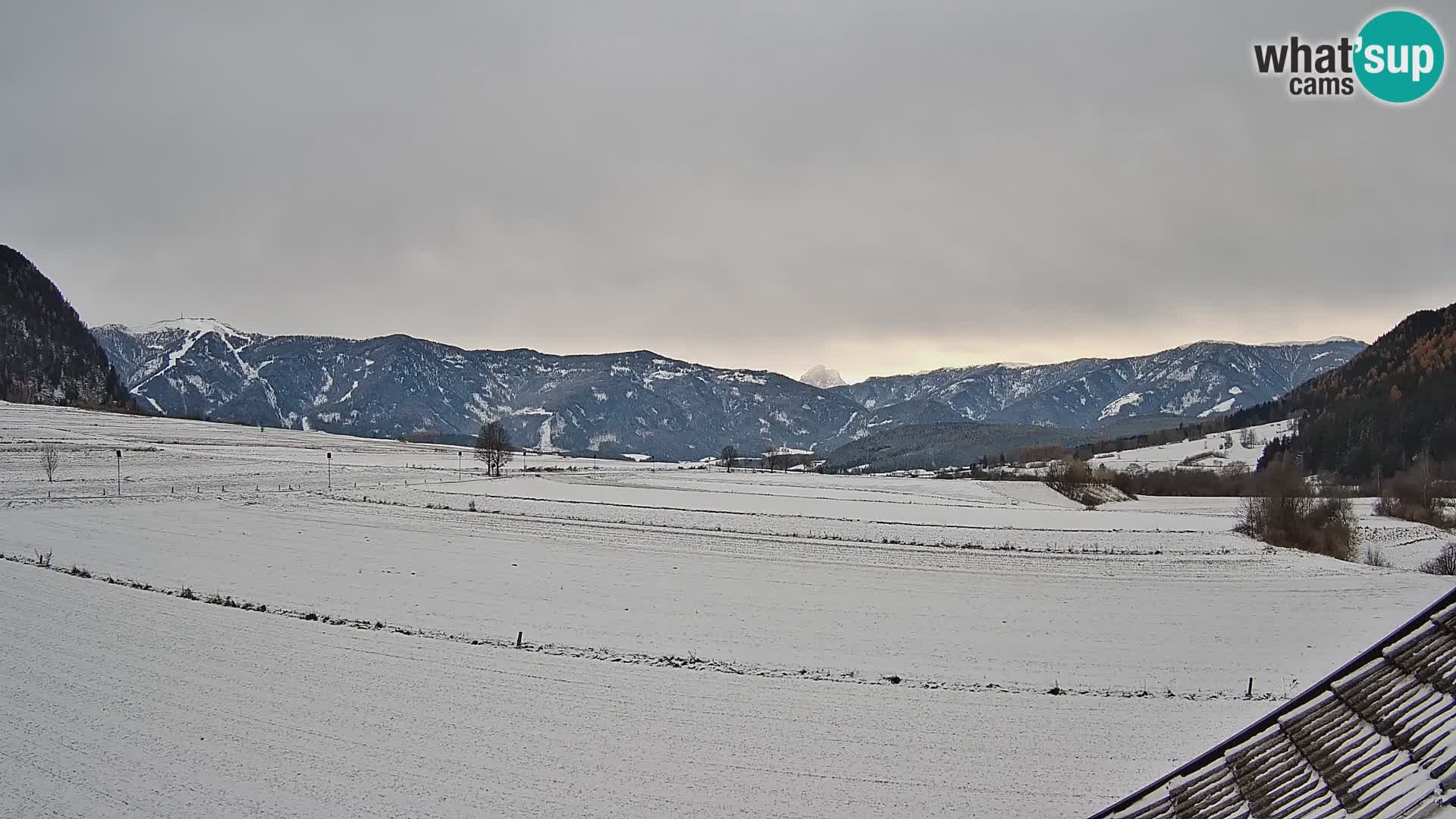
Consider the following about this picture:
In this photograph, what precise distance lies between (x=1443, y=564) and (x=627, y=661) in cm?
5237

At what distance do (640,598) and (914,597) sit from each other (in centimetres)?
1174

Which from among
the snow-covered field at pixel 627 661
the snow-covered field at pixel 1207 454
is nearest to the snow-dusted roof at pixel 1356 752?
the snow-covered field at pixel 627 661

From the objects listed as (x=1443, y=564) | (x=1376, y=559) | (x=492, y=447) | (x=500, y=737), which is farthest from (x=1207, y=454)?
(x=500, y=737)

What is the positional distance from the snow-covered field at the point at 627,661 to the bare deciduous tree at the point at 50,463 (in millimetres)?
24056

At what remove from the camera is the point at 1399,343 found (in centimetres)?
16738

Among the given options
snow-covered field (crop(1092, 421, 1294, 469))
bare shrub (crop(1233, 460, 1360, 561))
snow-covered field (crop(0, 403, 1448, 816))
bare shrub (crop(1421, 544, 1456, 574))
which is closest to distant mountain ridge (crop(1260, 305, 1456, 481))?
snow-covered field (crop(1092, 421, 1294, 469))

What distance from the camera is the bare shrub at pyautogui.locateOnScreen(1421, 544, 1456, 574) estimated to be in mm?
45987

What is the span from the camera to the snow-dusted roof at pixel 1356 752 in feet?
12.3

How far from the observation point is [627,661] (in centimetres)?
2192

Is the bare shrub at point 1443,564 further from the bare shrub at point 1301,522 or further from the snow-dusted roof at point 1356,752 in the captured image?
the snow-dusted roof at point 1356,752

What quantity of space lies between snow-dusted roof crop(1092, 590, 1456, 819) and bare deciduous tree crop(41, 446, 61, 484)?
9049 centimetres

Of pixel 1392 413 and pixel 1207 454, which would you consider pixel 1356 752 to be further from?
pixel 1207 454

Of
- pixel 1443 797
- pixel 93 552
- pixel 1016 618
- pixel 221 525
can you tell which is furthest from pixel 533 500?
pixel 1443 797

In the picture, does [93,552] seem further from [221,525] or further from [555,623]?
[555,623]
